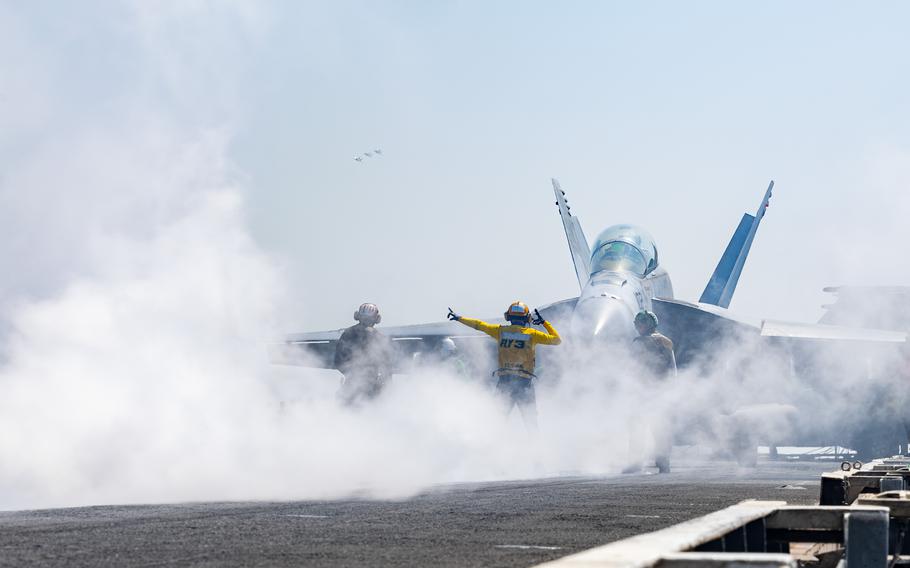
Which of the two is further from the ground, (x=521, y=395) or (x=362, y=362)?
(x=362, y=362)

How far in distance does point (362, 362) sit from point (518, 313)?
2.72m

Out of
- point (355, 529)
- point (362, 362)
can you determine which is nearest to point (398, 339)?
point (362, 362)

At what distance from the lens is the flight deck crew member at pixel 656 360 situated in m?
19.6

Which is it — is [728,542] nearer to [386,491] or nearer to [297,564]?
[297,564]

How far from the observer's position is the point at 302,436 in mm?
15695

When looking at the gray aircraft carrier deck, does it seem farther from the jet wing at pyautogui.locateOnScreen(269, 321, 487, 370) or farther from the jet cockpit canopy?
the jet wing at pyautogui.locateOnScreen(269, 321, 487, 370)

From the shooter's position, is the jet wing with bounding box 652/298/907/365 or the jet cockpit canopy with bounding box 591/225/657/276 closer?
the jet cockpit canopy with bounding box 591/225/657/276

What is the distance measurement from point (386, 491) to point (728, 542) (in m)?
8.03

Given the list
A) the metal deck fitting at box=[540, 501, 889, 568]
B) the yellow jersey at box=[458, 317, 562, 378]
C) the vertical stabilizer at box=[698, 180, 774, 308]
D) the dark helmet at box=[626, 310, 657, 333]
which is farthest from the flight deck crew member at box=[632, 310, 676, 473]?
the vertical stabilizer at box=[698, 180, 774, 308]

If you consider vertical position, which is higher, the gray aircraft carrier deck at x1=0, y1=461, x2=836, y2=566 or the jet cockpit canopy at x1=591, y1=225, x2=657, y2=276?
the jet cockpit canopy at x1=591, y1=225, x2=657, y2=276

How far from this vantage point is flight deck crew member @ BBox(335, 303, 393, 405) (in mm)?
17000

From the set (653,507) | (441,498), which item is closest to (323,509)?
(441,498)

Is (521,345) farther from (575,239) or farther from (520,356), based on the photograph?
(575,239)

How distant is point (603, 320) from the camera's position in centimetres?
2205
